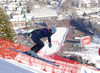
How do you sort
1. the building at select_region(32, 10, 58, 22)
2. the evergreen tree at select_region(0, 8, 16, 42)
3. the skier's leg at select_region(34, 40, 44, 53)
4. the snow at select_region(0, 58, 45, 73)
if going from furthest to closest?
the building at select_region(32, 10, 58, 22), the evergreen tree at select_region(0, 8, 16, 42), the skier's leg at select_region(34, 40, 44, 53), the snow at select_region(0, 58, 45, 73)

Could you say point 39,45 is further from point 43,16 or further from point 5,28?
point 43,16

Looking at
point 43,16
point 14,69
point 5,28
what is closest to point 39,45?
point 14,69

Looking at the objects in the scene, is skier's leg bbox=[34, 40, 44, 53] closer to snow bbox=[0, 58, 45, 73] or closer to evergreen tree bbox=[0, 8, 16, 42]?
snow bbox=[0, 58, 45, 73]

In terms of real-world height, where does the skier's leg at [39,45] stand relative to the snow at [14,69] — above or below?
above

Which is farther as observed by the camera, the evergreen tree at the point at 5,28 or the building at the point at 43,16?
the building at the point at 43,16

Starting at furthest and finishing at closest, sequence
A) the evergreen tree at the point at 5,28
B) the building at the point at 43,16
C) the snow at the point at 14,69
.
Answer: the building at the point at 43,16
the evergreen tree at the point at 5,28
the snow at the point at 14,69

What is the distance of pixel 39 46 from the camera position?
143 inches

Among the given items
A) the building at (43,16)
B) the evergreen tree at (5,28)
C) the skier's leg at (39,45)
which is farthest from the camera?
the building at (43,16)

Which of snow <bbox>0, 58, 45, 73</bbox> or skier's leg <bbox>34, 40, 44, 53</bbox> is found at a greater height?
skier's leg <bbox>34, 40, 44, 53</bbox>

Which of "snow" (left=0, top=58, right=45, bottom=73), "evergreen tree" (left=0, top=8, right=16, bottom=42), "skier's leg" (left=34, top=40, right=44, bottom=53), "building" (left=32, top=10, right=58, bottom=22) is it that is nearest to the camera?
"snow" (left=0, top=58, right=45, bottom=73)

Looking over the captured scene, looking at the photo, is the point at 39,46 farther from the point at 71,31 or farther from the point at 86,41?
the point at 71,31

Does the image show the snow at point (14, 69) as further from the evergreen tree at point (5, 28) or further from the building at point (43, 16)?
the building at point (43, 16)

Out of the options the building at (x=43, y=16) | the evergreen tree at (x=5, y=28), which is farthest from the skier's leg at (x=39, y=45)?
the building at (x=43, y=16)

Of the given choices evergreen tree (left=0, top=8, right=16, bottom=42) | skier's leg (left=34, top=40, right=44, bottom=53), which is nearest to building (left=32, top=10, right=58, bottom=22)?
evergreen tree (left=0, top=8, right=16, bottom=42)
